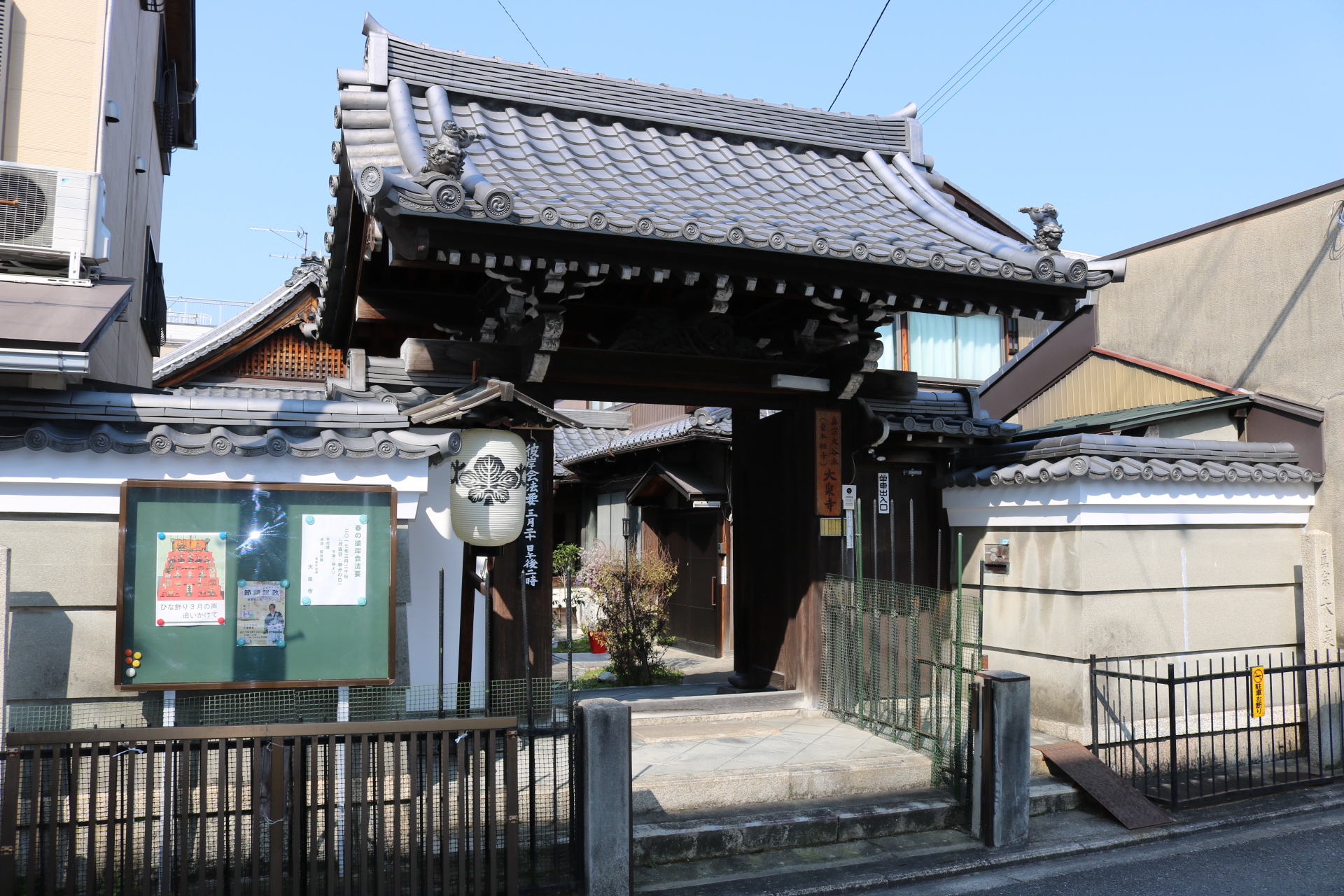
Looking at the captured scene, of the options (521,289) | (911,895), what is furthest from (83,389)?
(911,895)

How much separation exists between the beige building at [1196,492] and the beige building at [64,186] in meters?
7.33

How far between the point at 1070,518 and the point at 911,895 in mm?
4050

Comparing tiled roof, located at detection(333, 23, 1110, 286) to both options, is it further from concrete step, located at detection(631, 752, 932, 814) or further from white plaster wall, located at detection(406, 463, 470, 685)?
concrete step, located at detection(631, 752, 932, 814)

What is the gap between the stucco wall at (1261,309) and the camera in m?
9.67

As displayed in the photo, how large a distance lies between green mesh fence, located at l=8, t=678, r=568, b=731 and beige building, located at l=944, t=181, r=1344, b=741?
15.9 ft

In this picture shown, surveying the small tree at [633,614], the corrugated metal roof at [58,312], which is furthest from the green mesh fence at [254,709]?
the small tree at [633,614]

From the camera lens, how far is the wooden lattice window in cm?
1462

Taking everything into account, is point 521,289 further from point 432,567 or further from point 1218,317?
point 1218,317

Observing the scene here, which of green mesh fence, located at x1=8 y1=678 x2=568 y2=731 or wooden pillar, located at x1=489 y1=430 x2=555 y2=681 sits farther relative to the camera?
wooden pillar, located at x1=489 y1=430 x2=555 y2=681

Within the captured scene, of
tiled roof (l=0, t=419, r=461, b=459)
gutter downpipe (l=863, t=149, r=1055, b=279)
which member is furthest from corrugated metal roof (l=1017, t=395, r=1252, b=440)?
tiled roof (l=0, t=419, r=461, b=459)

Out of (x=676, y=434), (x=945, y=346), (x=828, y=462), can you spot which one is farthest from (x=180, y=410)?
(x=945, y=346)

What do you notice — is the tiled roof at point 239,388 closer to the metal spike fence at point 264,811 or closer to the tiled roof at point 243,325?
the tiled roof at point 243,325

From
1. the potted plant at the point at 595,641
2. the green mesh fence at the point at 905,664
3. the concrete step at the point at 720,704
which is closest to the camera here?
the green mesh fence at the point at 905,664

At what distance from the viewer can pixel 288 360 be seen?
14781mm
